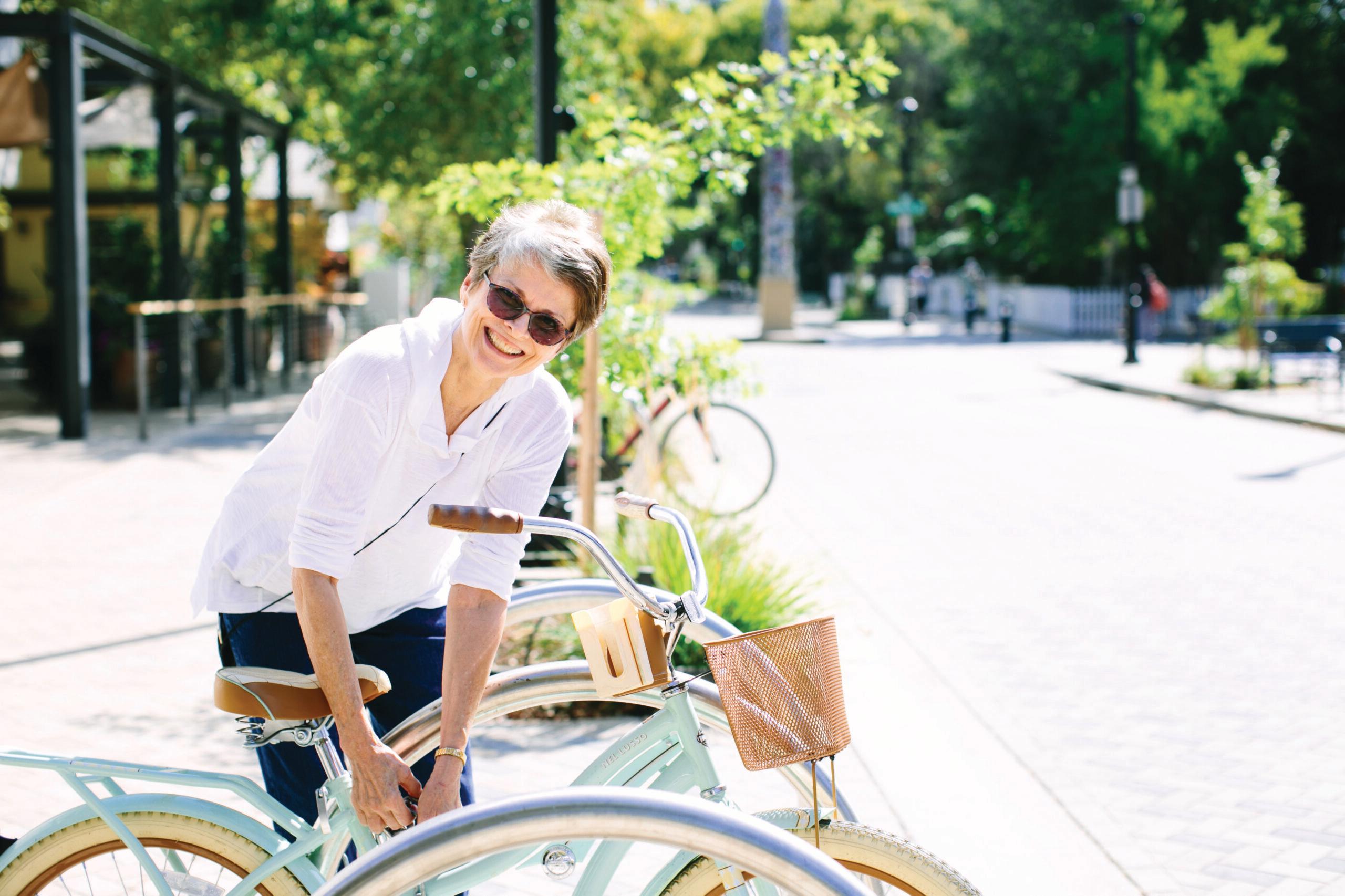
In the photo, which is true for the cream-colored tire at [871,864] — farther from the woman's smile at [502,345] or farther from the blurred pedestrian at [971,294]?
the blurred pedestrian at [971,294]

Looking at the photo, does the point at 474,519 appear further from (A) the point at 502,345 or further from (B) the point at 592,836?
(B) the point at 592,836

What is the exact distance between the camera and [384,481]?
2488 mm

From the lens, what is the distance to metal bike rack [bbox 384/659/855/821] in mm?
2568

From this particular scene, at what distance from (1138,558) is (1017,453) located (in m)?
4.77

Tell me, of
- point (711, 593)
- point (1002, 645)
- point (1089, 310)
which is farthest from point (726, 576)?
point (1089, 310)

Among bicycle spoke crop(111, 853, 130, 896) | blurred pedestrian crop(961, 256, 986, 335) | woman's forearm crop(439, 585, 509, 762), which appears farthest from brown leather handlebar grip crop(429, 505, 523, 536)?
blurred pedestrian crop(961, 256, 986, 335)

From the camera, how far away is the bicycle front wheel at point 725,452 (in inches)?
348

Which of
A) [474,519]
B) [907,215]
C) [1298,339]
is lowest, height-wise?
[474,519]

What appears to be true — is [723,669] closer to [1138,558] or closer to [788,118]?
[788,118]

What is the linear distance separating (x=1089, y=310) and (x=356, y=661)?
33.0 meters

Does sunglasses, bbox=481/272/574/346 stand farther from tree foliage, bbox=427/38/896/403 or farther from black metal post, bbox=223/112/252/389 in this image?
black metal post, bbox=223/112/252/389

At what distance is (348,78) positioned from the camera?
65.9ft

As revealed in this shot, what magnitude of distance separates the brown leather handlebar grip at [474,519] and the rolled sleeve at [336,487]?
305mm

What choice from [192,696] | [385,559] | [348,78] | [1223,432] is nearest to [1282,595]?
[192,696]
